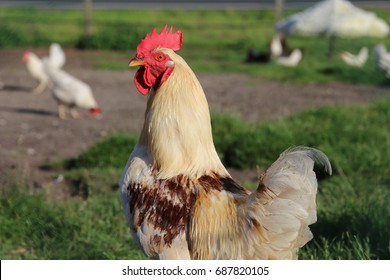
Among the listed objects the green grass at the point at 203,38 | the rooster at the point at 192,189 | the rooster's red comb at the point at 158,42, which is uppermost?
the rooster's red comb at the point at 158,42

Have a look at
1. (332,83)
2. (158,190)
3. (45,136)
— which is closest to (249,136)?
(45,136)

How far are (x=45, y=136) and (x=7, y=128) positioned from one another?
635 mm

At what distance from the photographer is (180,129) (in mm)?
3992

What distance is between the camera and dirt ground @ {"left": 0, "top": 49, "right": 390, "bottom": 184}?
8.26 m

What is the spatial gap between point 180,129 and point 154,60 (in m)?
0.36

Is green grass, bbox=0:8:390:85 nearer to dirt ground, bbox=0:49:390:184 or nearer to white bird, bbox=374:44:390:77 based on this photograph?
white bird, bbox=374:44:390:77

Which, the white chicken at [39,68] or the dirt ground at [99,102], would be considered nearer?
the dirt ground at [99,102]

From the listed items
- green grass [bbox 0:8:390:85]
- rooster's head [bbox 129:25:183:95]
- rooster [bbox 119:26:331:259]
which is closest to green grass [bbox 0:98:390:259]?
rooster [bbox 119:26:331:259]

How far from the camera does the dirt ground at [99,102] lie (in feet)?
27.1

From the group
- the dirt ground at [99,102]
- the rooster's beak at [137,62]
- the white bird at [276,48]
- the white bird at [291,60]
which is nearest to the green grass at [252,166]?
the dirt ground at [99,102]

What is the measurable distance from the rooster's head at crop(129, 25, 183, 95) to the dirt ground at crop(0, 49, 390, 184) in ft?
7.63

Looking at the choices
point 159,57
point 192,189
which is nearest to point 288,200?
point 192,189

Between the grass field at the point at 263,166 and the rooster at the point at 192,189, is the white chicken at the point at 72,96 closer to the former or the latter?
the grass field at the point at 263,166

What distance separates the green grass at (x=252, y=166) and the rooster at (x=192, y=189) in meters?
1.02
